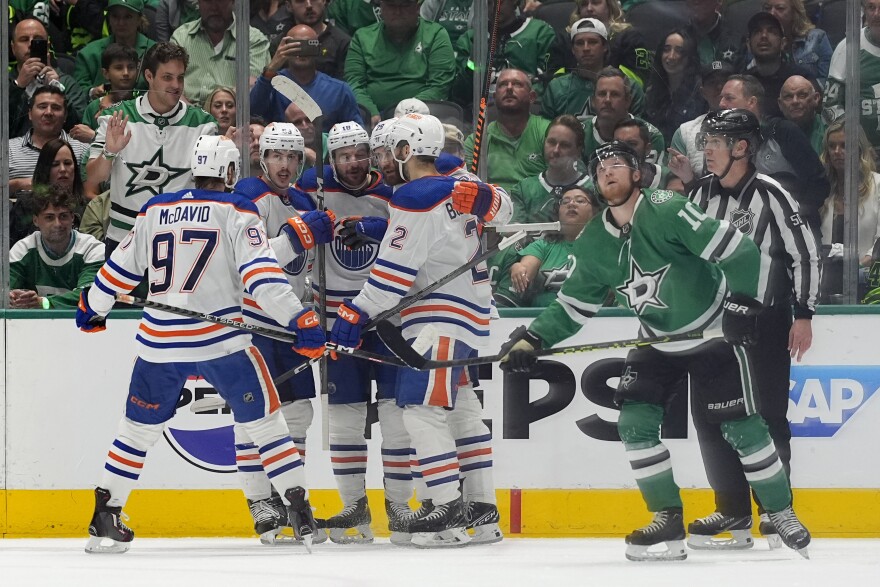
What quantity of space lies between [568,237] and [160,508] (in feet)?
6.13

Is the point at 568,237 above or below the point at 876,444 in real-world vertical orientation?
above

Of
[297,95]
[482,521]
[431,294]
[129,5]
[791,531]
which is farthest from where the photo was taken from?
[129,5]

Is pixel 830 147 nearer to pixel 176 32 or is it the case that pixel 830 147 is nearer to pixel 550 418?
pixel 550 418

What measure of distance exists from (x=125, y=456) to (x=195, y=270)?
26.5 inches

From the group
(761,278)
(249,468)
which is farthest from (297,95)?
(761,278)

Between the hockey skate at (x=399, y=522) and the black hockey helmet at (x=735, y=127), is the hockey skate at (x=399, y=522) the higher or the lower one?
the lower one

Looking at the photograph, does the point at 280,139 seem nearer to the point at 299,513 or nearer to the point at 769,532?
the point at 299,513

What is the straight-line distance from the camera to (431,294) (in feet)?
17.2

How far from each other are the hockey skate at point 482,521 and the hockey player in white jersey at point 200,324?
627 mm

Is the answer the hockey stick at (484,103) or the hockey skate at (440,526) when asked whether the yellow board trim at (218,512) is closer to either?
the hockey skate at (440,526)

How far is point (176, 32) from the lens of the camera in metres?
5.81

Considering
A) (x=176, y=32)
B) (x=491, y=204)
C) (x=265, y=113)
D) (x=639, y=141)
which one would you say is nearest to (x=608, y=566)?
(x=491, y=204)

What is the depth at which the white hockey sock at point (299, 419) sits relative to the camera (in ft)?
18.0

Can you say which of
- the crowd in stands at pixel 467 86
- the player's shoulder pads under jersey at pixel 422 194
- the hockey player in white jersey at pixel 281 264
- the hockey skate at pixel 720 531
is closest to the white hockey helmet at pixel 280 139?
the hockey player in white jersey at pixel 281 264
